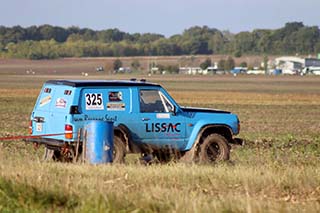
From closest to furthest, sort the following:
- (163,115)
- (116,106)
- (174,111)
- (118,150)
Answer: (118,150), (116,106), (163,115), (174,111)

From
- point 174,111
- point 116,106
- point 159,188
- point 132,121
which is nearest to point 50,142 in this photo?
point 116,106

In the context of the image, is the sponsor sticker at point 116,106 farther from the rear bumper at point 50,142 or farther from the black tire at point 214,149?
the black tire at point 214,149

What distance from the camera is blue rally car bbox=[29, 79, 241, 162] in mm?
16078

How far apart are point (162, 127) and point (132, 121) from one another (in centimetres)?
68

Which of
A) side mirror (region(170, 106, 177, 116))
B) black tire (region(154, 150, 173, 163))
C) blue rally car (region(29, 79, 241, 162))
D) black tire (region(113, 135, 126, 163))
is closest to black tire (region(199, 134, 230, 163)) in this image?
blue rally car (region(29, 79, 241, 162))

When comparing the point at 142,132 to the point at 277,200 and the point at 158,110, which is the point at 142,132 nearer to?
the point at 158,110

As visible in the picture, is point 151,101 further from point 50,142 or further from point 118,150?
point 50,142

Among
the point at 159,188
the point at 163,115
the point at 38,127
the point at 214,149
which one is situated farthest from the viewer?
the point at 214,149

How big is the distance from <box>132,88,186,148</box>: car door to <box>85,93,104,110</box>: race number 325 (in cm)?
78

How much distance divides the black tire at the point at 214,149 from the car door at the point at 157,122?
469mm

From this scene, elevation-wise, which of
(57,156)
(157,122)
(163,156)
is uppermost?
(157,122)

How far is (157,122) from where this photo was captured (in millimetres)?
16828

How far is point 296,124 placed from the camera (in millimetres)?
34125

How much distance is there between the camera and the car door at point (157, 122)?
54.6ft
